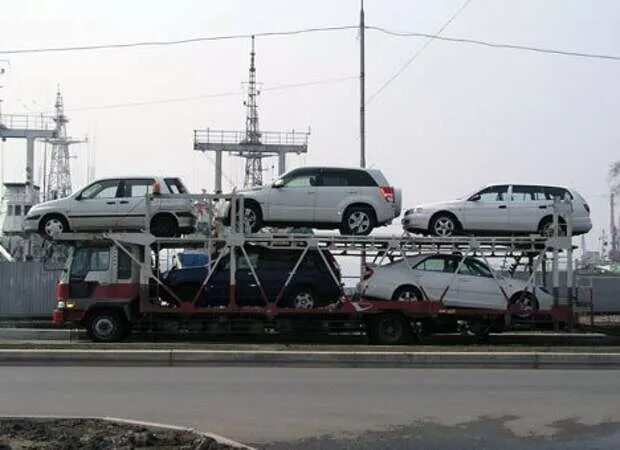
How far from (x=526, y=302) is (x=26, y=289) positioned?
17.7m

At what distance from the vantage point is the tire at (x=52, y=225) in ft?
60.0

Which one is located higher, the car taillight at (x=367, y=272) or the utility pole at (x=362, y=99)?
the utility pole at (x=362, y=99)

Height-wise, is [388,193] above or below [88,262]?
above

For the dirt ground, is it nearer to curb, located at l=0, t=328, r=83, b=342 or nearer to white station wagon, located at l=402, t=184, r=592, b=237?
white station wagon, located at l=402, t=184, r=592, b=237

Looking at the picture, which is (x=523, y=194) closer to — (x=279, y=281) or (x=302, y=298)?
(x=302, y=298)

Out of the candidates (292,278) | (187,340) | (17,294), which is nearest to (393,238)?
(292,278)

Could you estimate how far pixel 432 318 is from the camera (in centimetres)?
1783

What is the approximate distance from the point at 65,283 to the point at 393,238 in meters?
7.22

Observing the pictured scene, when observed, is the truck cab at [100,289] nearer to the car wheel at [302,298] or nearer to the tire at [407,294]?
the car wheel at [302,298]

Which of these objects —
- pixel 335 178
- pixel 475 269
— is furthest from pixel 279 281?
pixel 475 269

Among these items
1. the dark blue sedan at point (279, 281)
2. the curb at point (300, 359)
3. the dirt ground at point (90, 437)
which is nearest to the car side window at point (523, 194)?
the dark blue sedan at point (279, 281)

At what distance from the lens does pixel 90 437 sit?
7.02m

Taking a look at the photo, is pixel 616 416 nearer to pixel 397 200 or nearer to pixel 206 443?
pixel 206 443

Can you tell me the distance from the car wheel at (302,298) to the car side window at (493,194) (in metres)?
4.35
